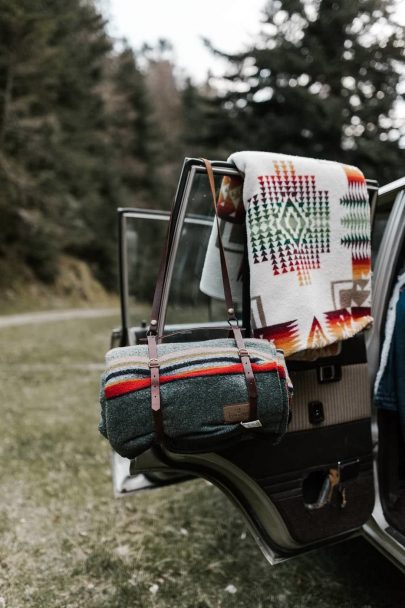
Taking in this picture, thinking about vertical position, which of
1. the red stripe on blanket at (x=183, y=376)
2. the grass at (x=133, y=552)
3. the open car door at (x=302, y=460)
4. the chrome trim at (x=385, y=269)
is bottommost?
the grass at (x=133, y=552)

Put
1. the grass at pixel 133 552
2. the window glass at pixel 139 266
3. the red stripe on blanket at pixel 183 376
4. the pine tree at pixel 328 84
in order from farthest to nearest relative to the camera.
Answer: the pine tree at pixel 328 84 < the window glass at pixel 139 266 < the grass at pixel 133 552 < the red stripe on blanket at pixel 183 376

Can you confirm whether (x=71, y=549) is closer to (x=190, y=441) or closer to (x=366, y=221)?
(x=190, y=441)

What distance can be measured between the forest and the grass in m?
5.71

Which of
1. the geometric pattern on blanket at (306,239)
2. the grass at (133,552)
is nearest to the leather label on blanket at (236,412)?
the geometric pattern on blanket at (306,239)

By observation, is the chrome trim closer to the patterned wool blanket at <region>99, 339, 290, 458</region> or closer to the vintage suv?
the vintage suv

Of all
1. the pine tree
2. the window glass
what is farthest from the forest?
the window glass

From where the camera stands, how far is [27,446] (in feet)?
13.1

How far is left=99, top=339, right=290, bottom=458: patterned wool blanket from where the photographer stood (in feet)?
4.41

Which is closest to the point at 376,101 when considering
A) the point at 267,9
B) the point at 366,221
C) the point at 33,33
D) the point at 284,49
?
the point at 284,49

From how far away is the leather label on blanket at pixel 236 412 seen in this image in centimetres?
139

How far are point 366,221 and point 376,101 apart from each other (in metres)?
7.01

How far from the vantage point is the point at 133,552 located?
2570 millimetres

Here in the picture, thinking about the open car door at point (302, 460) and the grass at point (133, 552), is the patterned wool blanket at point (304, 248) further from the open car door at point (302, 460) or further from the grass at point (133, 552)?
the grass at point (133, 552)

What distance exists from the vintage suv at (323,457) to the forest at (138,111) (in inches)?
197
